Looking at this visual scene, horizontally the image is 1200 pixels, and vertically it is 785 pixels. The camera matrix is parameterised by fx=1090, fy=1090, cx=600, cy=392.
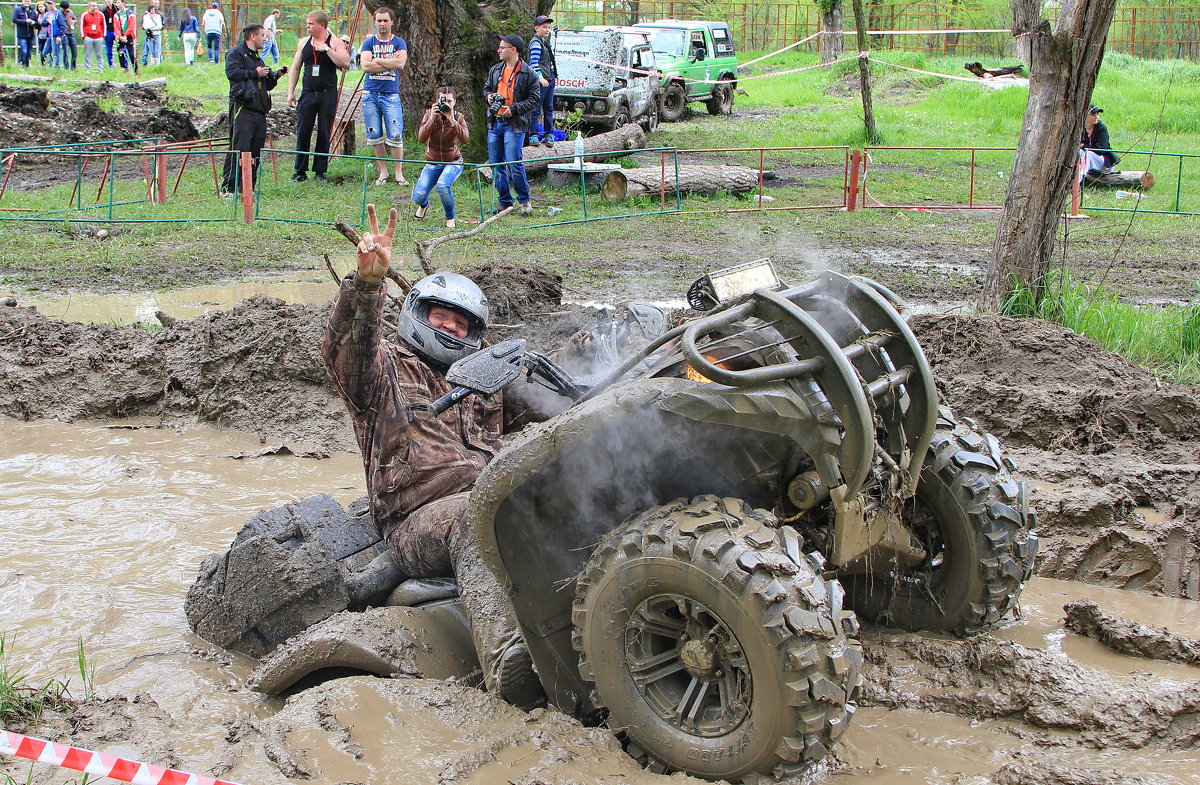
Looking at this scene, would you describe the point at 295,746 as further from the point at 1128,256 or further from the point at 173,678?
the point at 1128,256

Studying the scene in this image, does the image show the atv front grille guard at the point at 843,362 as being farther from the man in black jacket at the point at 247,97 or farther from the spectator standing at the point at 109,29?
the spectator standing at the point at 109,29

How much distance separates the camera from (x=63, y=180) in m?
17.5

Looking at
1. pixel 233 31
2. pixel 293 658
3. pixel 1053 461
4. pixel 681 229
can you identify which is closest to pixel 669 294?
pixel 681 229

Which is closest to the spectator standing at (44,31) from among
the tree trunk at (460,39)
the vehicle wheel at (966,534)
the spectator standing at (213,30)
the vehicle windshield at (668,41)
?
the spectator standing at (213,30)

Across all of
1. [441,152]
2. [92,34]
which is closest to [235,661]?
[441,152]

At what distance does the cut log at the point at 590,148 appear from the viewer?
16042mm

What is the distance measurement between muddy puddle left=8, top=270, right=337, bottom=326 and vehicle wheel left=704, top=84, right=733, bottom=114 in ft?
62.4

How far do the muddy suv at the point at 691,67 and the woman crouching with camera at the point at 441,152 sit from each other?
43.6 feet

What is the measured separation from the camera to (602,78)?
2214cm

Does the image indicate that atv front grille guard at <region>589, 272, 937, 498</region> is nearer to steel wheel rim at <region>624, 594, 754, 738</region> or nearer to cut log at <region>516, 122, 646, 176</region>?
steel wheel rim at <region>624, 594, 754, 738</region>

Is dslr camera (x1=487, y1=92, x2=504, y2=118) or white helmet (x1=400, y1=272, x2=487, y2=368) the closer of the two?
white helmet (x1=400, y1=272, x2=487, y2=368)

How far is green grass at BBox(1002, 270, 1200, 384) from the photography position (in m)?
7.54

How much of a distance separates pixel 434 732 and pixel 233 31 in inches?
1530

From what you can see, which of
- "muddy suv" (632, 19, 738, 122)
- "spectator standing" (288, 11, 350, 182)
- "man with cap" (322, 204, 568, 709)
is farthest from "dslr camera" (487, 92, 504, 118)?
"muddy suv" (632, 19, 738, 122)
